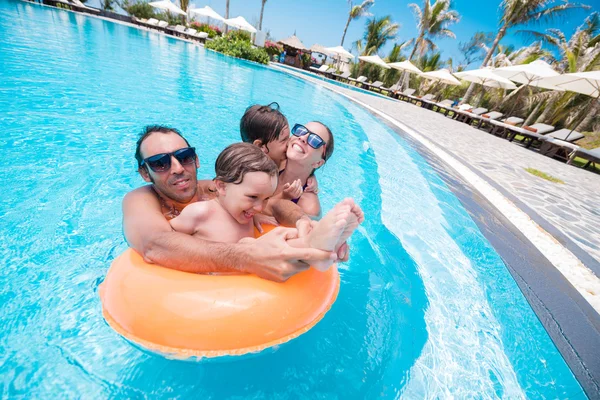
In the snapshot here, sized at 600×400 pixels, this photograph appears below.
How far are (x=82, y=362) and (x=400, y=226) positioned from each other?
3.62 metres

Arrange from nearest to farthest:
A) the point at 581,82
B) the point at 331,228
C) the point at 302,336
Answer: the point at 331,228
the point at 302,336
the point at 581,82

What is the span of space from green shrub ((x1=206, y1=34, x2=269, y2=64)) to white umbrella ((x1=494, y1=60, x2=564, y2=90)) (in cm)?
1644

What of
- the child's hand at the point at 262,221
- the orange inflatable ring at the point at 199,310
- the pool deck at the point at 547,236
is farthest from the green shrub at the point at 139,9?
the orange inflatable ring at the point at 199,310

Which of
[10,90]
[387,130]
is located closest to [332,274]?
[10,90]

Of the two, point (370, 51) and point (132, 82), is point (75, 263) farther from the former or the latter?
point (370, 51)

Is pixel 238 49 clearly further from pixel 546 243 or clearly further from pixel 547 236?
pixel 546 243

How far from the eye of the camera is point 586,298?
2787 millimetres

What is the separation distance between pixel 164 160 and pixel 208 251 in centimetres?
71

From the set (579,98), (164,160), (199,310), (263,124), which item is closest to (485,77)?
(579,98)

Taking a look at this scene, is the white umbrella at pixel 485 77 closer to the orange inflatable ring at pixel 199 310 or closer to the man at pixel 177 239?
the man at pixel 177 239

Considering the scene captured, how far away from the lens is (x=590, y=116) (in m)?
15.6

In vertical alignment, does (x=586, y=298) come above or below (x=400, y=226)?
above

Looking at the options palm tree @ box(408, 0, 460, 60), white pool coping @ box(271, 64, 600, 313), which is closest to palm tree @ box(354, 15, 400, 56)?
palm tree @ box(408, 0, 460, 60)

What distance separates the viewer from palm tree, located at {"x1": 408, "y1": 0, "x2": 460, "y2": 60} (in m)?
27.2
